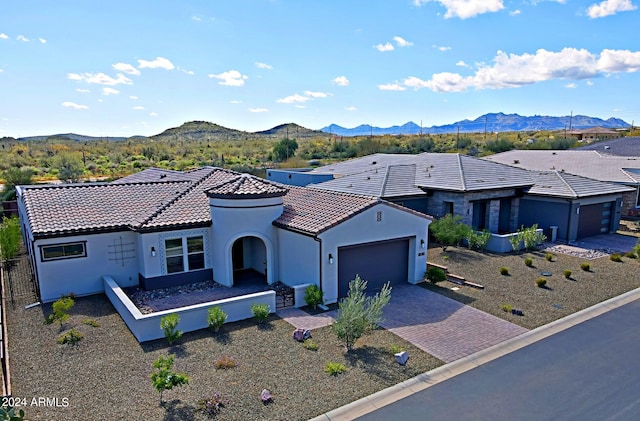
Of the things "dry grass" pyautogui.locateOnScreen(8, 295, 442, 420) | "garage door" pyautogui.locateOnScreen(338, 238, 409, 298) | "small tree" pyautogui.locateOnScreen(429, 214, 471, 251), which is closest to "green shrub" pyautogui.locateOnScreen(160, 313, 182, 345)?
"dry grass" pyautogui.locateOnScreen(8, 295, 442, 420)

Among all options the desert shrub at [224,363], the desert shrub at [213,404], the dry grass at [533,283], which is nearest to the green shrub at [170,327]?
the desert shrub at [224,363]

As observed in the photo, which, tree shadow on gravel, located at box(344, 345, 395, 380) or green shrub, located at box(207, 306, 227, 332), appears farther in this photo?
green shrub, located at box(207, 306, 227, 332)

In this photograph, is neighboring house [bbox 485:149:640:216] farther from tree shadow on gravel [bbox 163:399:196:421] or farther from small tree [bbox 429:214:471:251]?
tree shadow on gravel [bbox 163:399:196:421]

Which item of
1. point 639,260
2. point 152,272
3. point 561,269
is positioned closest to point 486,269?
point 561,269

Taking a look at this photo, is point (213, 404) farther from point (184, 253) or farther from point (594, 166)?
point (594, 166)

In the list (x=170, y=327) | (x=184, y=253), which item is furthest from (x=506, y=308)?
(x=184, y=253)

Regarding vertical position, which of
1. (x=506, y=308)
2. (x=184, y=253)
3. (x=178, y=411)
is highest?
(x=184, y=253)
